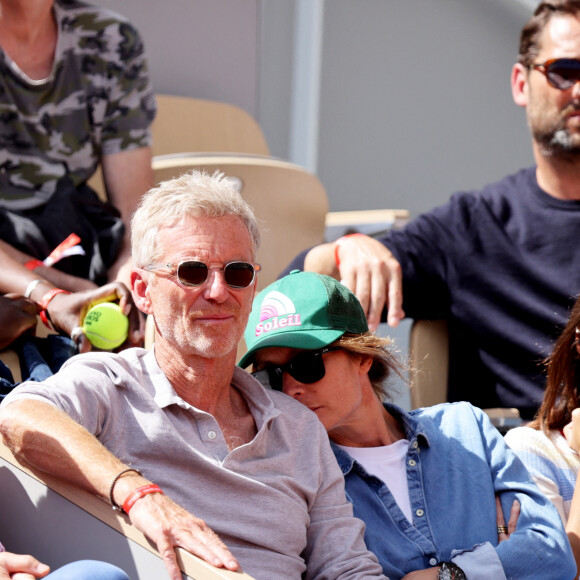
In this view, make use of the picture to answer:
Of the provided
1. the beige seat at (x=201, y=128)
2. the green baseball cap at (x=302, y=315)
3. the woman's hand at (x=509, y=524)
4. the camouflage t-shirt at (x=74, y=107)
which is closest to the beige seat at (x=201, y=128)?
the beige seat at (x=201, y=128)

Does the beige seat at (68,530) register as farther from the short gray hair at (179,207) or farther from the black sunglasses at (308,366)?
the black sunglasses at (308,366)

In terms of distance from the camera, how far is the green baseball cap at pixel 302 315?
85.1 inches

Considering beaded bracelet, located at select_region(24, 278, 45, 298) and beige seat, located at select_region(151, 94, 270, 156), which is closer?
beaded bracelet, located at select_region(24, 278, 45, 298)

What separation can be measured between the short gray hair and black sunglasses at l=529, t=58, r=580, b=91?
148 cm

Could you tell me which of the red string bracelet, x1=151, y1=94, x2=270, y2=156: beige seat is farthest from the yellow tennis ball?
x1=151, y1=94, x2=270, y2=156: beige seat

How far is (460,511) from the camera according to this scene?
2.12 m

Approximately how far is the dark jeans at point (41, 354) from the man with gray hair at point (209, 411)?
1.16 feet

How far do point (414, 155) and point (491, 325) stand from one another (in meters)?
2.69

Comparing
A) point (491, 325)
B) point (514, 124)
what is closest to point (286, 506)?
point (491, 325)

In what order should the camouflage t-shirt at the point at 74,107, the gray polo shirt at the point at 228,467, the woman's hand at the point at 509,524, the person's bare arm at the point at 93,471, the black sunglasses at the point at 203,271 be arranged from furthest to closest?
the camouflage t-shirt at the point at 74,107 < the woman's hand at the point at 509,524 < the black sunglasses at the point at 203,271 < the gray polo shirt at the point at 228,467 < the person's bare arm at the point at 93,471

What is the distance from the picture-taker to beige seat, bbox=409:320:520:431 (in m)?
3.04

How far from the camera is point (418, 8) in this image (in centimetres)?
556

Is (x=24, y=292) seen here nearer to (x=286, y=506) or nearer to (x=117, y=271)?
(x=117, y=271)

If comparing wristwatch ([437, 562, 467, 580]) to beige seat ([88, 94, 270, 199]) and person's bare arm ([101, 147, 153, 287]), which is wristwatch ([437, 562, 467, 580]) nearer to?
person's bare arm ([101, 147, 153, 287])
